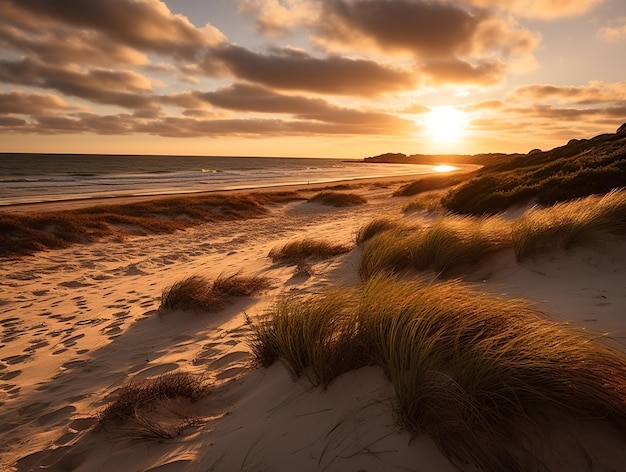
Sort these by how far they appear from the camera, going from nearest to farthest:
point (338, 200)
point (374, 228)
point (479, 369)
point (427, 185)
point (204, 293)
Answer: point (479, 369) < point (204, 293) < point (374, 228) < point (338, 200) < point (427, 185)

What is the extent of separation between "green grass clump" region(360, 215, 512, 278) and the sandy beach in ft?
1.00

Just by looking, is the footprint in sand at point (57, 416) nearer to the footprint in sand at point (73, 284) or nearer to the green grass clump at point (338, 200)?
the footprint in sand at point (73, 284)

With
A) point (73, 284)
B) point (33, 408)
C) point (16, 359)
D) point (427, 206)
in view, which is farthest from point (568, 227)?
point (427, 206)

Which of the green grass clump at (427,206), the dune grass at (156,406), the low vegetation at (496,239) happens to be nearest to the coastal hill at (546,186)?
the green grass clump at (427,206)

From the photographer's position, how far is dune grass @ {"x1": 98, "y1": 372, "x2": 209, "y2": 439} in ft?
9.11

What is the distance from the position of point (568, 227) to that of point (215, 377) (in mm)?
5002

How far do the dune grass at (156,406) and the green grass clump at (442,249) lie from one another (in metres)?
2.92

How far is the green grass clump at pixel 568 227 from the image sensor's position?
5.00m

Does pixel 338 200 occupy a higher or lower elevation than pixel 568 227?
lower

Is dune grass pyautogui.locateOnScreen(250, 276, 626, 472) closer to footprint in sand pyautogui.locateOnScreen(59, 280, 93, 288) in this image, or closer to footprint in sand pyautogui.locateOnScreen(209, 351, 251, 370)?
footprint in sand pyautogui.locateOnScreen(209, 351, 251, 370)

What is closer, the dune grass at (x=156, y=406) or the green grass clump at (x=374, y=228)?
the dune grass at (x=156, y=406)

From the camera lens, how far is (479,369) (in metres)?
2.11

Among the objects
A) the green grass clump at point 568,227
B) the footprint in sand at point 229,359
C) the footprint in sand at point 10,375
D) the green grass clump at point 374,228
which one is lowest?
the footprint in sand at point 10,375

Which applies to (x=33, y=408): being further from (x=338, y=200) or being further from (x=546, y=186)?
(x=338, y=200)
